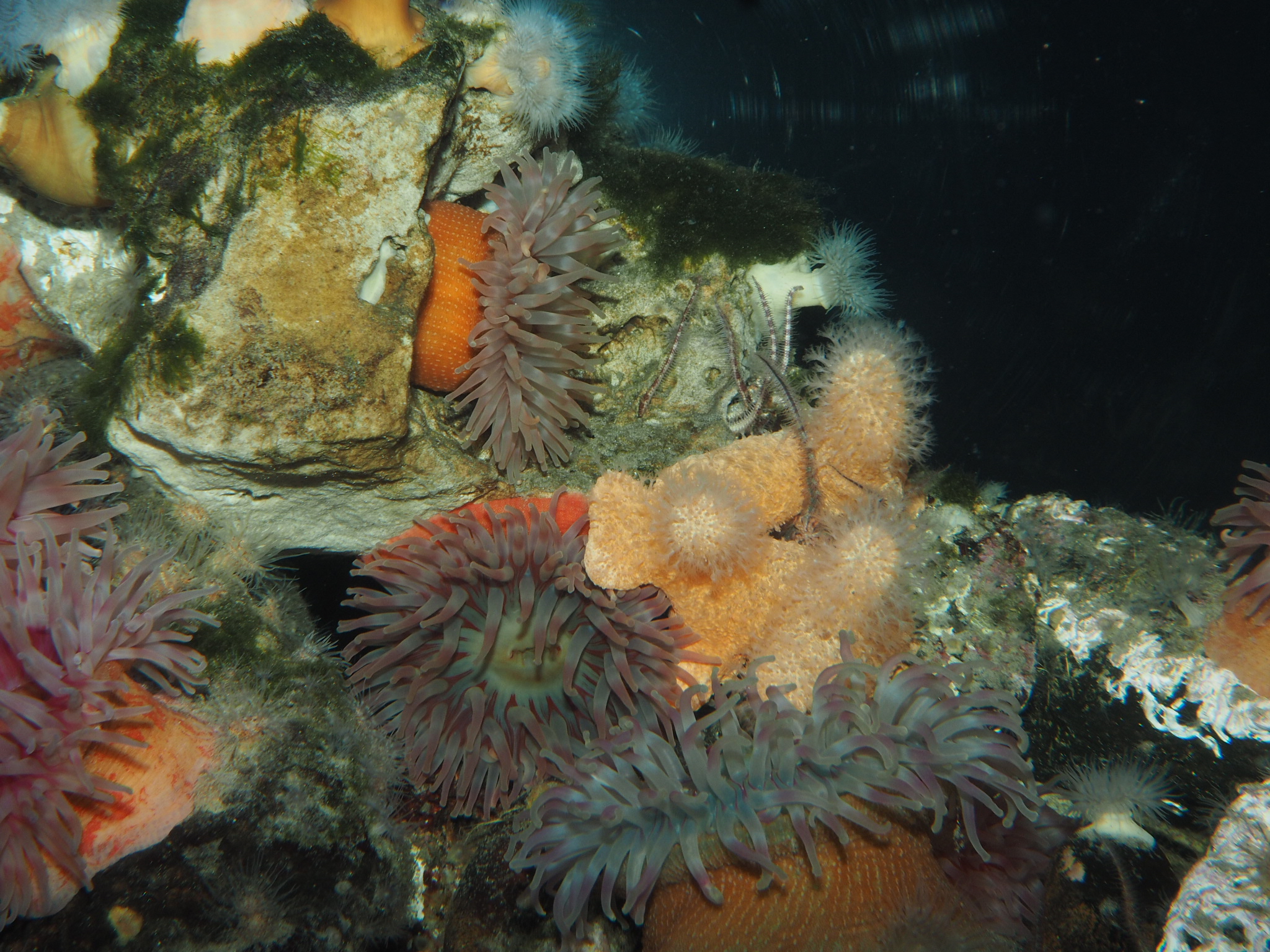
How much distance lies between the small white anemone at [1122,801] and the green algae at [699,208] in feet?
7.20

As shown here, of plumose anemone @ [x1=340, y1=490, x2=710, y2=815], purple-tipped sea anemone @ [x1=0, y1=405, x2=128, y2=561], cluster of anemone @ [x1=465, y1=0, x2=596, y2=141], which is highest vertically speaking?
cluster of anemone @ [x1=465, y1=0, x2=596, y2=141]

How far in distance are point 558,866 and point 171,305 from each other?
2027mm

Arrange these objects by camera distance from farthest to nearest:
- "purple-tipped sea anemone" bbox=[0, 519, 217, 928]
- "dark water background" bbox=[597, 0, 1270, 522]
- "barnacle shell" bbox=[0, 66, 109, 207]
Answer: "dark water background" bbox=[597, 0, 1270, 522]
"barnacle shell" bbox=[0, 66, 109, 207]
"purple-tipped sea anemone" bbox=[0, 519, 217, 928]

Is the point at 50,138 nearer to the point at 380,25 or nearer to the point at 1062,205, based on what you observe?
the point at 380,25

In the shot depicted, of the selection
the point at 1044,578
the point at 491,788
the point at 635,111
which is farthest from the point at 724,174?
the point at 491,788

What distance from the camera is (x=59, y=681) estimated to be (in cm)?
144

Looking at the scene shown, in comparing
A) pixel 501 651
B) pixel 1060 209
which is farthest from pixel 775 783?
pixel 1060 209

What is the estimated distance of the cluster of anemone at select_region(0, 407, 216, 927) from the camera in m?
1.38

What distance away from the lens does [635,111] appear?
3.05m

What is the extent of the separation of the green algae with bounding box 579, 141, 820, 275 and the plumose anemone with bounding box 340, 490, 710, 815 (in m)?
1.27

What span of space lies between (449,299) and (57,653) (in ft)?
5.05

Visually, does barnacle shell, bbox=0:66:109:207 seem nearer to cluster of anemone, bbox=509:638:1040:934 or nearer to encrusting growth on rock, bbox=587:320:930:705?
encrusting growth on rock, bbox=587:320:930:705

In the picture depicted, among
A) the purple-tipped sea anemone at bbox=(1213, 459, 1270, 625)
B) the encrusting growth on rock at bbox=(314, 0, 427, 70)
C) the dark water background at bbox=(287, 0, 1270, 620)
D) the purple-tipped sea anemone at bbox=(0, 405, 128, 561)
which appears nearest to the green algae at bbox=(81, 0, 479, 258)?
the encrusting growth on rock at bbox=(314, 0, 427, 70)

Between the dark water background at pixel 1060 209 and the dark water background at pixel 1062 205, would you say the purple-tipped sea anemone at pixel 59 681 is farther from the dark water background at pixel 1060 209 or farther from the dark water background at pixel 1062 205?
the dark water background at pixel 1062 205
